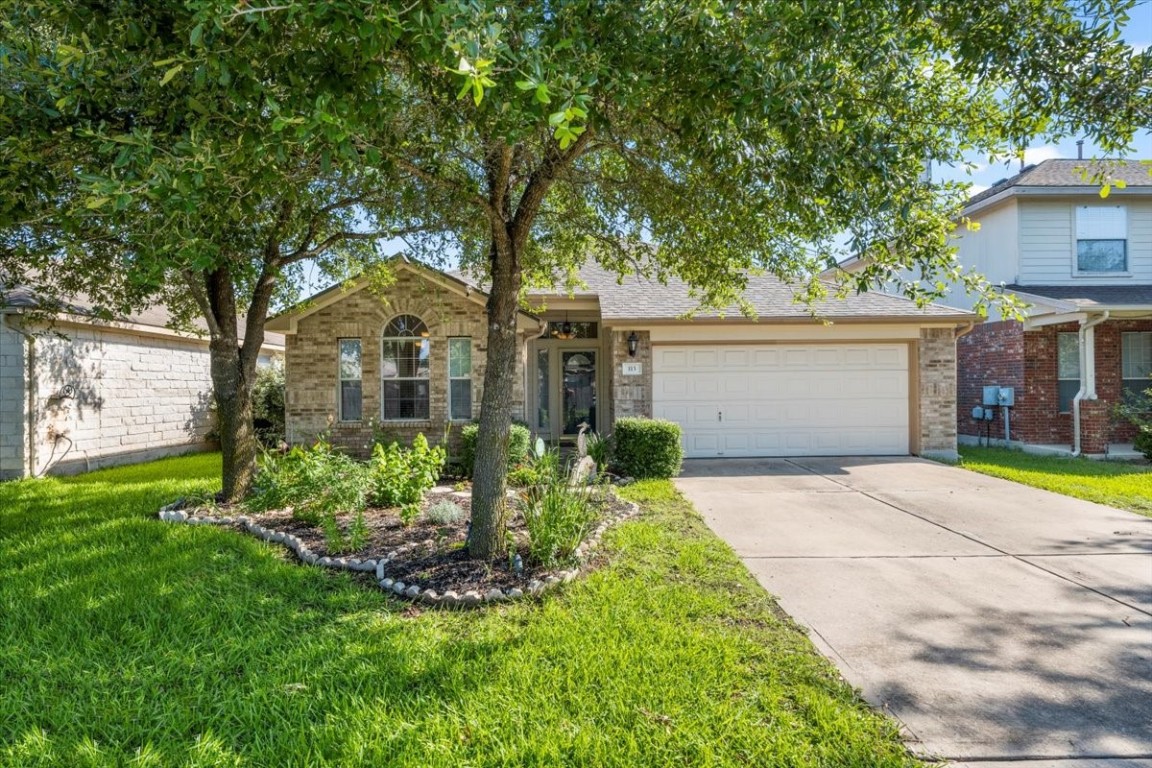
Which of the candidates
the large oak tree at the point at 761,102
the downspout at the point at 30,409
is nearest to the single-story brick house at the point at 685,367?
the downspout at the point at 30,409

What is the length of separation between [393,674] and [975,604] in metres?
4.18

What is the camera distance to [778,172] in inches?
162

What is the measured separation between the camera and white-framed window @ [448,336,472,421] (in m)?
11.0

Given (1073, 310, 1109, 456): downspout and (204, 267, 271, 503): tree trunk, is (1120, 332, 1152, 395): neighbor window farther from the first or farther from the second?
(204, 267, 271, 503): tree trunk

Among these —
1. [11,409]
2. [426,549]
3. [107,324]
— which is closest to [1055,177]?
[426,549]

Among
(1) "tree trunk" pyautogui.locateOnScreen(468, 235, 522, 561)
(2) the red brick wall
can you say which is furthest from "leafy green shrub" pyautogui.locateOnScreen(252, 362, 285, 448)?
(2) the red brick wall

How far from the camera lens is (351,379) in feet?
35.9

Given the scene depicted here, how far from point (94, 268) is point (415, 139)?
493cm

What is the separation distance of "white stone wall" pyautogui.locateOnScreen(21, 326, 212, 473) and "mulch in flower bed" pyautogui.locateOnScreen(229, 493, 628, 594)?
19.8ft

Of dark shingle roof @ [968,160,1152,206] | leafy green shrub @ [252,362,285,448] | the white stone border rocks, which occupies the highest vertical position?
dark shingle roof @ [968,160,1152,206]

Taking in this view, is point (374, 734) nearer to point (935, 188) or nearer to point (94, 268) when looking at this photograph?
point (935, 188)

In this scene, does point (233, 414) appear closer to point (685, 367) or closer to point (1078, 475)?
point (685, 367)

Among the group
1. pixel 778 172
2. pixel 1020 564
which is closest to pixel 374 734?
pixel 778 172

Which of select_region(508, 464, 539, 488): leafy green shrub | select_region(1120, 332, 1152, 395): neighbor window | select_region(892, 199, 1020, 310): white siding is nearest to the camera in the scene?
select_region(508, 464, 539, 488): leafy green shrub
